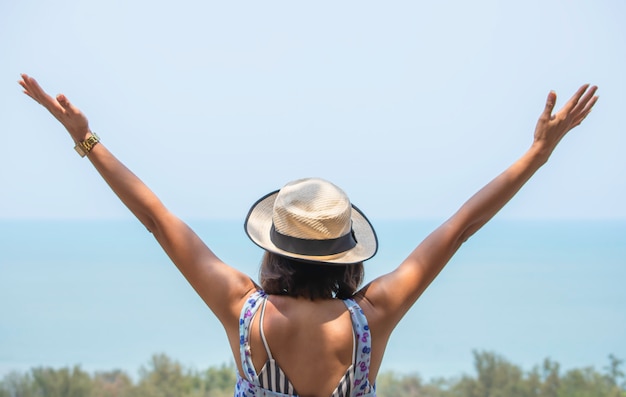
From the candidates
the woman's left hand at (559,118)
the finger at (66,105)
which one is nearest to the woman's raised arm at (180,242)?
the finger at (66,105)

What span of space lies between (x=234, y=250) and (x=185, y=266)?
28.9 m

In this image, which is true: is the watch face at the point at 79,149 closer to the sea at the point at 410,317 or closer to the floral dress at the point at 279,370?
the floral dress at the point at 279,370

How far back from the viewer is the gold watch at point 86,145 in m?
2.00

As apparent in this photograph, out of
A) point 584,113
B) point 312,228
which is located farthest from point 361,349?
point 584,113

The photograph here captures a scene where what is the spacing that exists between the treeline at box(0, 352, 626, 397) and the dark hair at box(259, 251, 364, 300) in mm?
8635

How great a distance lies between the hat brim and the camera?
6.30 feet

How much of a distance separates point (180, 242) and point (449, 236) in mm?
638

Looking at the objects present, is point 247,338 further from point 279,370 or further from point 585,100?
point 585,100

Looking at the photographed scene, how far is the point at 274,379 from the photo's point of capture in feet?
6.11

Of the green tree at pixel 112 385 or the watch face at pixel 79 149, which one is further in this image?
the green tree at pixel 112 385

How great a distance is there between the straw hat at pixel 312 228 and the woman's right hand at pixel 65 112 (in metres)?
0.46

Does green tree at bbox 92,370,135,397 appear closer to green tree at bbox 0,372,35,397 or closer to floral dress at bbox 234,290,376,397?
green tree at bbox 0,372,35,397

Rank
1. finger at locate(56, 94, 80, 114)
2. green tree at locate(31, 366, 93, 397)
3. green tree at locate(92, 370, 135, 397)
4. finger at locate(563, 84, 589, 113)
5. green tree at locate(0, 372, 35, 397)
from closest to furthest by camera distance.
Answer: finger at locate(56, 94, 80, 114)
finger at locate(563, 84, 589, 113)
green tree at locate(0, 372, 35, 397)
green tree at locate(31, 366, 93, 397)
green tree at locate(92, 370, 135, 397)

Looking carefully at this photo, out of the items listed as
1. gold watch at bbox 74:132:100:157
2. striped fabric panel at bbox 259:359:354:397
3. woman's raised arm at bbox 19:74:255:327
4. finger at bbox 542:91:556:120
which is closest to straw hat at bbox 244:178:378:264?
woman's raised arm at bbox 19:74:255:327
